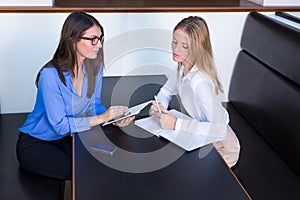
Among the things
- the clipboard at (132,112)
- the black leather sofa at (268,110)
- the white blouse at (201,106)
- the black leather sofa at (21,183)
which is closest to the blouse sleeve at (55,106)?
the clipboard at (132,112)

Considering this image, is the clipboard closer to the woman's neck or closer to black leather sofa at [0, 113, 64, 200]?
the woman's neck

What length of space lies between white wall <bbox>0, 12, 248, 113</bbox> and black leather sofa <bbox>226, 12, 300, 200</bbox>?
0.51ft

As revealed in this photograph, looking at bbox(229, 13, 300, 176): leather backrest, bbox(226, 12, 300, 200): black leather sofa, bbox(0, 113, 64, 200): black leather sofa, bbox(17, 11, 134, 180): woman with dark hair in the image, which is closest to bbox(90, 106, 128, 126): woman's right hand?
bbox(17, 11, 134, 180): woman with dark hair

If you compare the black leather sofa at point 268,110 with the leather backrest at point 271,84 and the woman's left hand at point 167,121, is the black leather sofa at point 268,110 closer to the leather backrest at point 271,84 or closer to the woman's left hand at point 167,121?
the leather backrest at point 271,84

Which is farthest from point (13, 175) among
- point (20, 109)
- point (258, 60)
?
point (258, 60)

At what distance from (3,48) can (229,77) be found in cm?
134

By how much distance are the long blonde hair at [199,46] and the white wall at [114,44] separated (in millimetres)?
736

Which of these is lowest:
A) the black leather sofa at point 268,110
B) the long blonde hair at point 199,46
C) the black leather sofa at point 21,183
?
the black leather sofa at point 21,183

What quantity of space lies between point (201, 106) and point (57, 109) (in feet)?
1.80

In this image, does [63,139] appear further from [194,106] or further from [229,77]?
[229,77]

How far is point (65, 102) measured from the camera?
5.02 ft

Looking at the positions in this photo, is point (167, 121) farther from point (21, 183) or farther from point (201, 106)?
point (21, 183)

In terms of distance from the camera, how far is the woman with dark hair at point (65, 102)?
148 cm

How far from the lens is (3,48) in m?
2.11
